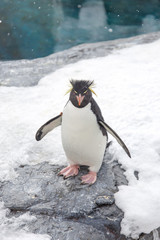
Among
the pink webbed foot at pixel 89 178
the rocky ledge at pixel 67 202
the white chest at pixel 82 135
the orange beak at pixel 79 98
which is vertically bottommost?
the rocky ledge at pixel 67 202

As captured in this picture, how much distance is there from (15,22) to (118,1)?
4233mm

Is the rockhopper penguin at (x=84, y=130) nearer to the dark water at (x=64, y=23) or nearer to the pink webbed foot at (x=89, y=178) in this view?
the pink webbed foot at (x=89, y=178)

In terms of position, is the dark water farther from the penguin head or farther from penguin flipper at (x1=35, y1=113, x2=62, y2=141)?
the penguin head

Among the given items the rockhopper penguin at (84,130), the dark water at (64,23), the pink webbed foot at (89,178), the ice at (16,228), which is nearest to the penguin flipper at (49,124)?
the rockhopper penguin at (84,130)

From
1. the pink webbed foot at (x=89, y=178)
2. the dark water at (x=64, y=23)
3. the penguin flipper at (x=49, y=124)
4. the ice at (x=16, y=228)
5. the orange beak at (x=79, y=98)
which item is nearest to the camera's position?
the ice at (x=16, y=228)

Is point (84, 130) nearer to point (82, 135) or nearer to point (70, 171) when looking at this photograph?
point (82, 135)

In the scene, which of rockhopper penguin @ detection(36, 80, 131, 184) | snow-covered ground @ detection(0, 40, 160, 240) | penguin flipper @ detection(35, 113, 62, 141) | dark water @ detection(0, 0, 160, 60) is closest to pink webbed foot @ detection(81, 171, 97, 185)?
rockhopper penguin @ detection(36, 80, 131, 184)

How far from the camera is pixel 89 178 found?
2.42 metres

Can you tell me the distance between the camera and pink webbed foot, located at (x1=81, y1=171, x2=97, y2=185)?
240 cm

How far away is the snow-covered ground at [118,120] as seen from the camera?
2248mm

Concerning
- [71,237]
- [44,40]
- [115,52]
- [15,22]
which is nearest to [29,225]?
[71,237]

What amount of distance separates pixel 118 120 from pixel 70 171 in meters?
1.01

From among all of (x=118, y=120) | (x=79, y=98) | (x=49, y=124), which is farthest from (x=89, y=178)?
(x=118, y=120)

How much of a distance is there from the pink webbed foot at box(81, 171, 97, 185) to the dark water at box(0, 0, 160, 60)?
23.1ft
